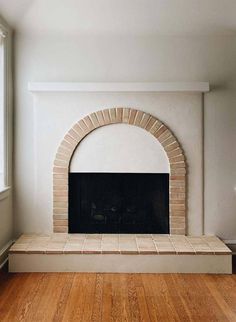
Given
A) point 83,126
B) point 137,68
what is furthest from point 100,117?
point 137,68

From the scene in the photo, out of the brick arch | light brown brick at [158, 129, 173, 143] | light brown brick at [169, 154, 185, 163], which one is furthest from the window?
light brown brick at [169, 154, 185, 163]

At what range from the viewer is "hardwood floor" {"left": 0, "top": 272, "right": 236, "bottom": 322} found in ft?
8.68

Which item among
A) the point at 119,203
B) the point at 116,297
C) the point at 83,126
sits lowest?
the point at 116,297

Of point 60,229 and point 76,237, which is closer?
point 76,237

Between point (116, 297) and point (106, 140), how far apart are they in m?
1.67

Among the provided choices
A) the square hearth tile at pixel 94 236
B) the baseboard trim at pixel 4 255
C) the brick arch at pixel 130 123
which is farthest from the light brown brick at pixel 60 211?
the baseboard trim at pixel 4 255

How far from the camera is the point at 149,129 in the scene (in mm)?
3996

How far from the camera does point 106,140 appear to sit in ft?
13.2

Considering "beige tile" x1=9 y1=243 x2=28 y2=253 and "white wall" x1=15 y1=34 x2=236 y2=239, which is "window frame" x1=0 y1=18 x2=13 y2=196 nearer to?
"white wall" x1=15 y1=34 x2=236 y2=239

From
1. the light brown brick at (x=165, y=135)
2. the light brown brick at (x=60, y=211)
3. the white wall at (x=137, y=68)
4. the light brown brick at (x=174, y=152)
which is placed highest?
the white wall at (x=137, y=68)

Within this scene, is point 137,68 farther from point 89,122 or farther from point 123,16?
point 89,122

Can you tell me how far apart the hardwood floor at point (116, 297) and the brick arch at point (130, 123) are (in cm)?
73

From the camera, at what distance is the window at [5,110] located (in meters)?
3.79

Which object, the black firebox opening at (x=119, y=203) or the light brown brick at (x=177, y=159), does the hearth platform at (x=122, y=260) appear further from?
the light brown brick at (x=177, y=159)
